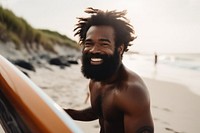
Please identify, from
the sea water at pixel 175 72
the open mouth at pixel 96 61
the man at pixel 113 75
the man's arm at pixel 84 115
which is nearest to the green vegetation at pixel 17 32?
the sea water at pixel 175 72

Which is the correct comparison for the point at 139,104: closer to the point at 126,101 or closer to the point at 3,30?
the point at 126,101

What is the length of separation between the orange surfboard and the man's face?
506 millimetres

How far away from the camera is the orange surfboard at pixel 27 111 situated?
38.9 inches

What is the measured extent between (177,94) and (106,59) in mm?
9276

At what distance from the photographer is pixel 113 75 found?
176 cm

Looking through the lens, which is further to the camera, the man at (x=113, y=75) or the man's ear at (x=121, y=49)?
the man's ear at (x=121, y=49)

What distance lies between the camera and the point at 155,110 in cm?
684

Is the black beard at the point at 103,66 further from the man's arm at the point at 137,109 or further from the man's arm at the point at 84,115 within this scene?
the man's arm at the point at 84,115

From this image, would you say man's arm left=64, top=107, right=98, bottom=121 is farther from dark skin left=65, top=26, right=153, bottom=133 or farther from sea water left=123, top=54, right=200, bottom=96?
sea water left=123, top=54, right=200, bottom=96

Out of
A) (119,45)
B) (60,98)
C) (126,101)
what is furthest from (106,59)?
(60,98)

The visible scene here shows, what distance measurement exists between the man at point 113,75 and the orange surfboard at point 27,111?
535mm

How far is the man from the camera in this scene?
5.20 feet

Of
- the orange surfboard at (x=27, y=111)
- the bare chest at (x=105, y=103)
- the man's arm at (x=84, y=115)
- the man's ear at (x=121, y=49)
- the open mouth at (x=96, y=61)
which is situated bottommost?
the man's arm at (x=84, y=115)

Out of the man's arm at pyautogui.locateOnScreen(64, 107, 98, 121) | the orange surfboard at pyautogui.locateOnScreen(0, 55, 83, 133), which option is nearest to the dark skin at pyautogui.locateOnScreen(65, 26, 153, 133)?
the man's arm at pyautogui.locateOnScreen(64, 107, 98, 121)
